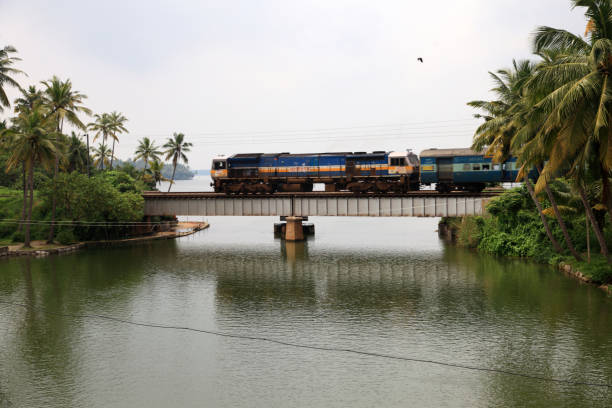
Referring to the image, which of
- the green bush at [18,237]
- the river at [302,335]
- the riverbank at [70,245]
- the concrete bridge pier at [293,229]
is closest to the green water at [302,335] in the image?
the river at [302,335]

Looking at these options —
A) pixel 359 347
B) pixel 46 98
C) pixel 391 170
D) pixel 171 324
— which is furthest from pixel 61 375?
pixel 46 98

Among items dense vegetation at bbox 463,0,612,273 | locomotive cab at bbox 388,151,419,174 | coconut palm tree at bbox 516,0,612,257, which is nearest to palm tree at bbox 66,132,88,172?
locomotive cab at bbox 388,151,419,174

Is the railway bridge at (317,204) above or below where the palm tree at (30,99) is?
below

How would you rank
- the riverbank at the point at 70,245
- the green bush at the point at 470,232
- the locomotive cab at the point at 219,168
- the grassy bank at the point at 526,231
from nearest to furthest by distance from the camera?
the grassy bank at the point at 526,231, the riverbank at the point at 70,245, the green bush at the point at 470,232, the locomotive cab at the point at 219,168

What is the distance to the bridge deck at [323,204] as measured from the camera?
57531 millimetres

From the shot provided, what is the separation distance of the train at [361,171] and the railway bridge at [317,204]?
4.62ft

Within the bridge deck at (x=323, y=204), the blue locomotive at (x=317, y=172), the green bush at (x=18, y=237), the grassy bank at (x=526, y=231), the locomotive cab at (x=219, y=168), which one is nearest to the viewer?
the grassy bank at (x=526, y=231)

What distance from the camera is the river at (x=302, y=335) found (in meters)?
19.3

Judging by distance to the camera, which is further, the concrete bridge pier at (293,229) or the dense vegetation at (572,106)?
the concrete bridge pier at (293,229)

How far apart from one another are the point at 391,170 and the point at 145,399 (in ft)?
148

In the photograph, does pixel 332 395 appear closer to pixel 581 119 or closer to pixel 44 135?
pixel 581 119

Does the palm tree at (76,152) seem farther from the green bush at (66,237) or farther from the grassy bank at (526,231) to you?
the grassy bank at (526,231)

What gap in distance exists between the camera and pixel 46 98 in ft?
219

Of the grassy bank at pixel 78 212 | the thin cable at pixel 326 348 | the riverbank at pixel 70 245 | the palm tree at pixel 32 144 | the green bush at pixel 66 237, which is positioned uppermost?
the palm tree at pixel 32 144
